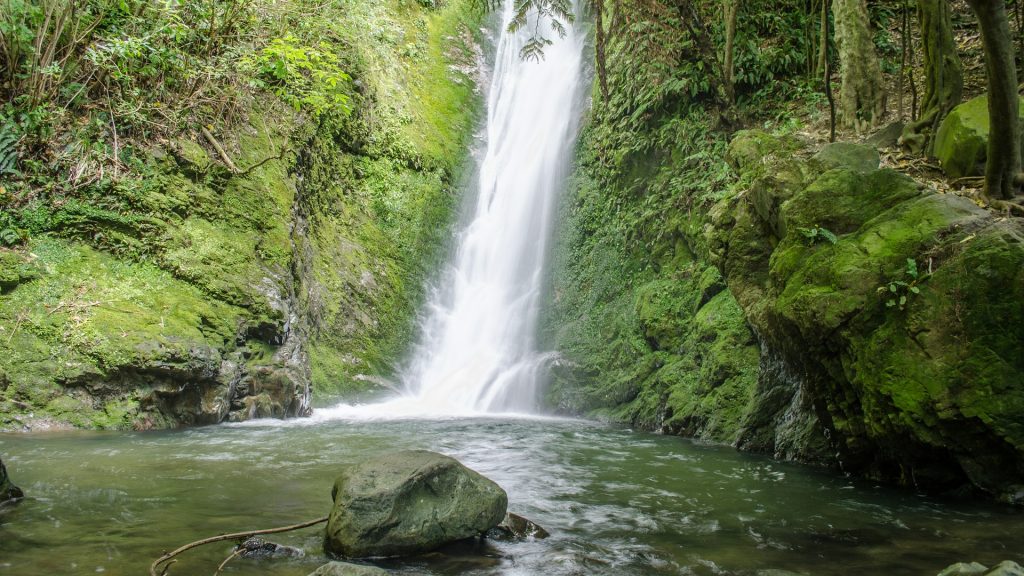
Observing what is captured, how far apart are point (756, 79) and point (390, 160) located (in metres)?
8.27

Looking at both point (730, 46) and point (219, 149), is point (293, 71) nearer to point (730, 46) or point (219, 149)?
point (219, 149)

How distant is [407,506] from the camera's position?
12.3 feet

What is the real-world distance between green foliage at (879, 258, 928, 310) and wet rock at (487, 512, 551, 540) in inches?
126

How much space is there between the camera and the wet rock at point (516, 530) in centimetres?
399

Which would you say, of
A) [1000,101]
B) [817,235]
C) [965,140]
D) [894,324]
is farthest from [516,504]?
[965,140]

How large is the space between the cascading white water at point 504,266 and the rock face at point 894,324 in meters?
6.03

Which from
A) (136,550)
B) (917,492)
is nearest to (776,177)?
(917,492)

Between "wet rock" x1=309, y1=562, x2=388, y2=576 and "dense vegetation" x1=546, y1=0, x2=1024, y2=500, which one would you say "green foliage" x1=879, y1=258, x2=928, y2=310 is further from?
"wet rock" x1=309, y1=562, x2=388, y2=576

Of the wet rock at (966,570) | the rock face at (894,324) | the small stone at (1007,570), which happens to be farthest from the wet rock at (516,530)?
the rock face at (894,324)

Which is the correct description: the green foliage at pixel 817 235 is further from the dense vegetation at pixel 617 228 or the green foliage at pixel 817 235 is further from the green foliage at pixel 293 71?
the green foliage at pixel 293 71

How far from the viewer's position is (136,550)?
3.43m

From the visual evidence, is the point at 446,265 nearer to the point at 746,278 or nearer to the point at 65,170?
the point at 65,170

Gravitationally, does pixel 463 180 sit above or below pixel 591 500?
above

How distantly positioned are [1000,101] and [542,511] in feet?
16.6
